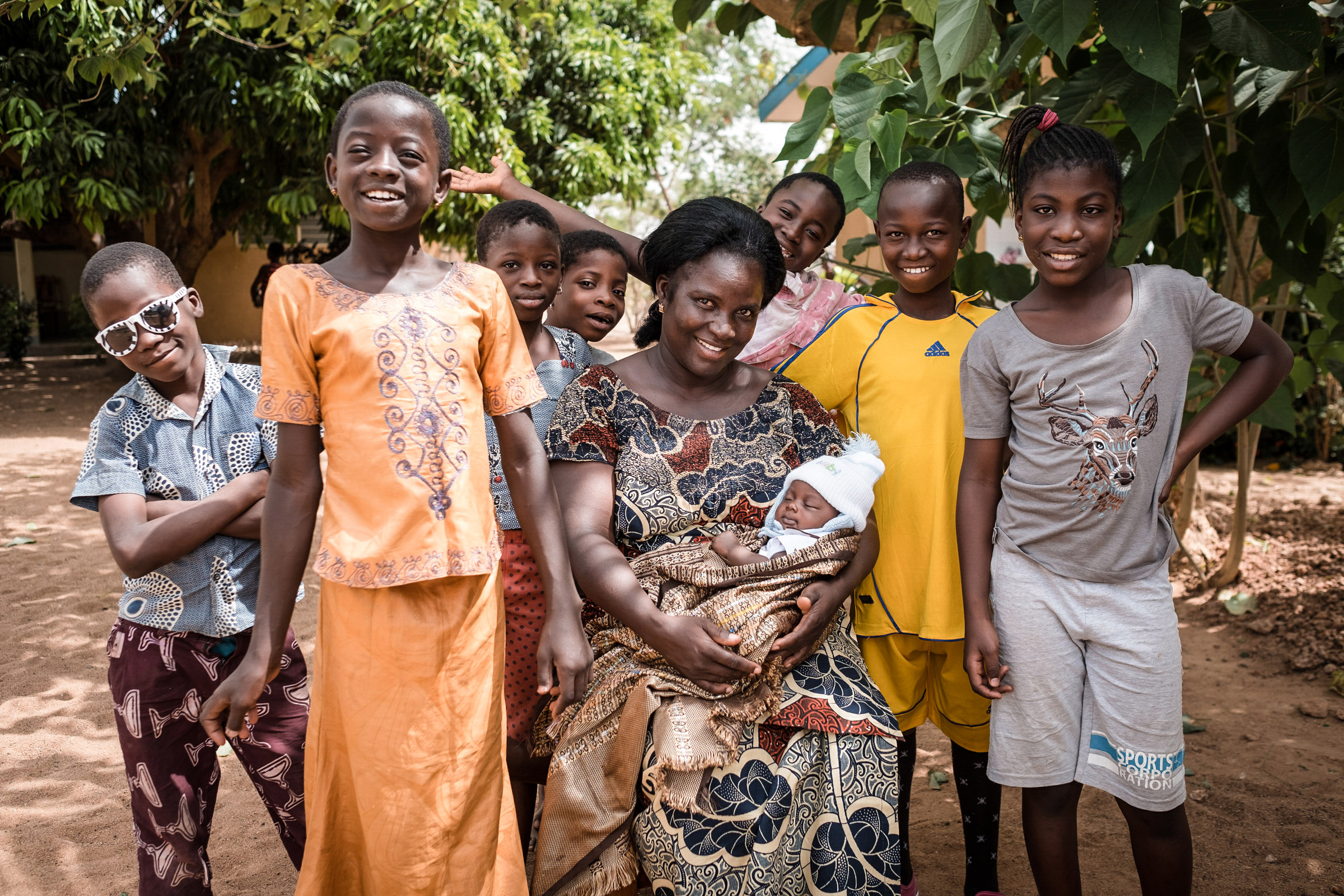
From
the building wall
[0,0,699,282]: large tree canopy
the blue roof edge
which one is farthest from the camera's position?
the building wall

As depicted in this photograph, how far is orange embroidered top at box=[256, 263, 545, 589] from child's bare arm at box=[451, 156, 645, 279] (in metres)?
0.93

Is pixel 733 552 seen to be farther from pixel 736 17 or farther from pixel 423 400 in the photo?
pixel 736 17

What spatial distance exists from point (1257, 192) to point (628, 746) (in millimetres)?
2501

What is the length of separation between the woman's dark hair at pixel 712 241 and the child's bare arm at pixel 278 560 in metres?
1.03

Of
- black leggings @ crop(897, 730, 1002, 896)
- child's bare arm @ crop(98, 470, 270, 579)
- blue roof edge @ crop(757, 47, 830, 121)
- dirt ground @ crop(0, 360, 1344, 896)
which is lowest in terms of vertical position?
dirt ground @ crop(0, 360, 1344, 896)

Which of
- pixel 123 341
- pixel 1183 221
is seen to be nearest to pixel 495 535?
pixel 123 341

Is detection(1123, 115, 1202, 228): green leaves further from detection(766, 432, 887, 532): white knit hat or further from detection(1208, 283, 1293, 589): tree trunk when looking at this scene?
detection(1208, 283, 1293, 589): tree trunk

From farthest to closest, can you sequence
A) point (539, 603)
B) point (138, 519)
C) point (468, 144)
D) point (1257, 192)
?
point (468, 144), point (1257, 192), point (539, 603), point (138, 519)

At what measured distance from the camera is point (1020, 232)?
2.25 m

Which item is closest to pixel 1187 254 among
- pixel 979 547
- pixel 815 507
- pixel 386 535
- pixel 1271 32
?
pixel 1271 32

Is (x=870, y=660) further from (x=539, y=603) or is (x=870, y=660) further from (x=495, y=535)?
(x=495, y=535)

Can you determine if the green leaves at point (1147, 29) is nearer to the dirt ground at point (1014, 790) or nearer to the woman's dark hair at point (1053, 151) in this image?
the woman's dark hair at point (1053, 151)

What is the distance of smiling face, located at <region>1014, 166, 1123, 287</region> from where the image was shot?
212cm

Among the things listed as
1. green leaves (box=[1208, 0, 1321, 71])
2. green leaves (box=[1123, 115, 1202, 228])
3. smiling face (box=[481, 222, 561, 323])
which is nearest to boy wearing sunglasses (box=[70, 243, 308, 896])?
smiling face (box=[481, 222, 561, 323])
